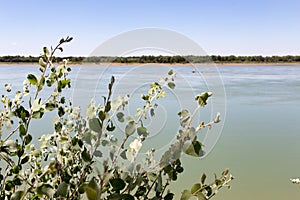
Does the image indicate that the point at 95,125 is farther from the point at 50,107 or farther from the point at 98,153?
the point at 50,107

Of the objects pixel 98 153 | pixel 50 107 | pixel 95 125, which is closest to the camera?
pixel 95 125

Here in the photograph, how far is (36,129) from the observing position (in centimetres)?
380

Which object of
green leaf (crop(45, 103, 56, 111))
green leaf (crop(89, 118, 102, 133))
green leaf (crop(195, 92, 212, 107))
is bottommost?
green leaf (crop(45, 103, 56, 111))

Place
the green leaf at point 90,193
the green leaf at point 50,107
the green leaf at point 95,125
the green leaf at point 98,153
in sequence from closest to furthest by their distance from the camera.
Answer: the green leaf at point 90,193
the green leaf at point 95,125
the green leaf at point 98,153
the green leaf at point 50,107

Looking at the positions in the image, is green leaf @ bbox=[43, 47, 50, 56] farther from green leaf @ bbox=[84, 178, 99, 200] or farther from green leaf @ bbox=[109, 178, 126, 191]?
green leaf @ bbox=[84, 178, 99, 200]

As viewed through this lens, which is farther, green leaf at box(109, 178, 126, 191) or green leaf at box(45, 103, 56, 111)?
green leaf at box(45, 103, 56, 111)

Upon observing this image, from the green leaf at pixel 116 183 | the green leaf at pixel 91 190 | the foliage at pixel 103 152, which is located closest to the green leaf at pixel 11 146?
the foliage at pixel 103 152


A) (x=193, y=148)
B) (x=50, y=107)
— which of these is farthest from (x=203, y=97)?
(x=50, y=107)

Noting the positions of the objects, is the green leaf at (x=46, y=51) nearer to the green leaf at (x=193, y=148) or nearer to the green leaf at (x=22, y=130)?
the green leaf at (x=22, y=130)

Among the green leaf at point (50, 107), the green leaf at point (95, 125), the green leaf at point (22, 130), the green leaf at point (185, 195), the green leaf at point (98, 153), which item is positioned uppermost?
the green leaf at point (95, 125)

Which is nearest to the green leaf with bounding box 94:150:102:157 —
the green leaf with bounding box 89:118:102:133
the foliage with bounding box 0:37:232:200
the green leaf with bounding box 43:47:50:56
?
the foliage with bounding box 0:37:232:200

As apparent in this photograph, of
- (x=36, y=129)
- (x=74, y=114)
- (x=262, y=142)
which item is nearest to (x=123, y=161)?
(x=74, y=114)

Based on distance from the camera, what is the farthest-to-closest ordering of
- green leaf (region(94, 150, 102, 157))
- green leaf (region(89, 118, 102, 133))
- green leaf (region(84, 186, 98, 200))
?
green leaf (region(94, 150, 102, 157)) < green leaf (region(89, 118, 102, 133)) < green leaf (region(84, 186, 98, 200))

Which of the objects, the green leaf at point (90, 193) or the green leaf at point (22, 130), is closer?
the green leaf at point (90, 193)
